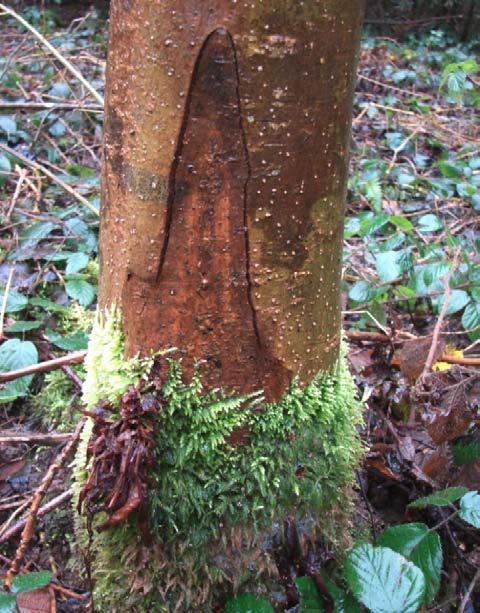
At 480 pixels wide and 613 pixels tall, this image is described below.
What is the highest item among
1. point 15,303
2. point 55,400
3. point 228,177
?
point 228,177

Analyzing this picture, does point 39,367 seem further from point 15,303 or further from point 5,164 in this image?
point 5,164

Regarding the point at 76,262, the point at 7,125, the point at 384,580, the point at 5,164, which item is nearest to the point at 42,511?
the point at 384,580

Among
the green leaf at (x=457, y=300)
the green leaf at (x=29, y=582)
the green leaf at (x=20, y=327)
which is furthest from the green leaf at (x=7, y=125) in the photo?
the green leaf at (x=29, y=582)

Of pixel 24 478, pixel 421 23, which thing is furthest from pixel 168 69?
pixel 421 23

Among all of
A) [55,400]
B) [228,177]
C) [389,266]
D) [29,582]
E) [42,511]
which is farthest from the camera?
[389,266]

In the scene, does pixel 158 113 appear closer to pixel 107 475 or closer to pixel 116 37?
pixel 116 37

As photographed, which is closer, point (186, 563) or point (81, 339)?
point (186, 563)

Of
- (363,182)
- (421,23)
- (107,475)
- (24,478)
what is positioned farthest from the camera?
(421,23)

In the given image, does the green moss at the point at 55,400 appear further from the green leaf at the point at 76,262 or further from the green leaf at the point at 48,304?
the green leaf at the point at 76,262
